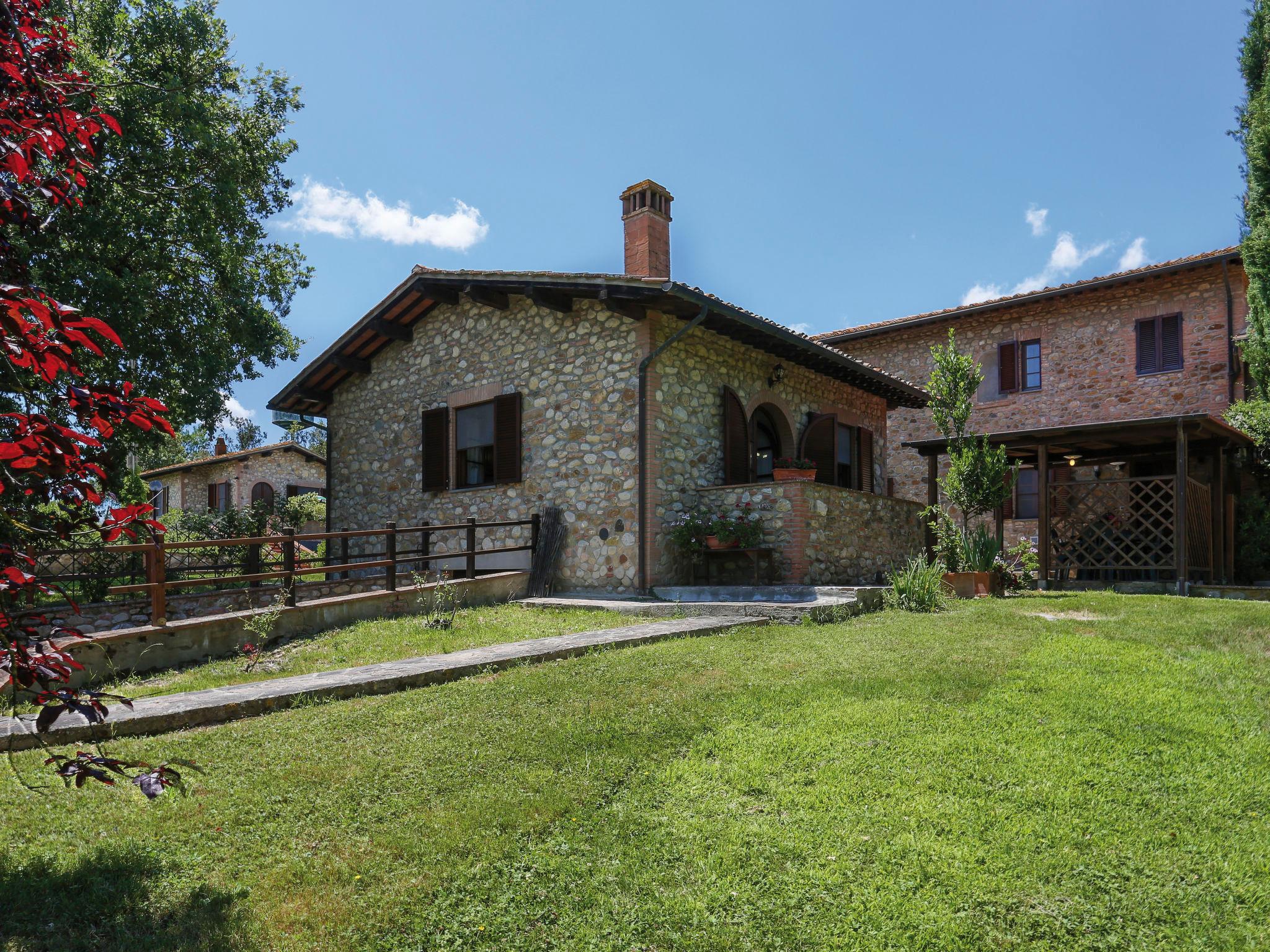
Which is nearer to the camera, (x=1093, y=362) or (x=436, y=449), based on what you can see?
(x=436, y=449)

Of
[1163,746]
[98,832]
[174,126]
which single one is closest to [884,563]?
[1163,746]

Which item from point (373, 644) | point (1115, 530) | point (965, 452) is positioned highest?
point (965, 452)

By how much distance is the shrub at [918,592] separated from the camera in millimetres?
9203

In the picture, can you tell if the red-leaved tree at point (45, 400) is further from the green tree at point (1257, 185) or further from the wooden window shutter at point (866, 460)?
the green tree at point (1257, 185)

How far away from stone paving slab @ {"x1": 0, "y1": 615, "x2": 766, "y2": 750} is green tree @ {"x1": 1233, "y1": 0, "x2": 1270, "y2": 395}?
12723mm

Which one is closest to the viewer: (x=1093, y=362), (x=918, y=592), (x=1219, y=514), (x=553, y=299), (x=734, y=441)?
(x=918, y=592)

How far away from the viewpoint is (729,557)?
1082 centimetres

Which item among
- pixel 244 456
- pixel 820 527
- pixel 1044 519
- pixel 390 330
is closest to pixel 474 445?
pixel 390 330

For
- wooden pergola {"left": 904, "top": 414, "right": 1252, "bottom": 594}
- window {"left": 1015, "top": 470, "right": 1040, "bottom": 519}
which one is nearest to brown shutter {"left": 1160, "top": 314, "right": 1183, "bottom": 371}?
wooden pergola {"left": 904, "top": 414, "right": 1252, "bottom": 594}

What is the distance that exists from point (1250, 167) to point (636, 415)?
41.3 ft

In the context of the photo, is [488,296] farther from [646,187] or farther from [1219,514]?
[1219,514]

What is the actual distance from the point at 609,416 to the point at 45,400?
27.9 ft

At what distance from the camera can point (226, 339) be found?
15.0m

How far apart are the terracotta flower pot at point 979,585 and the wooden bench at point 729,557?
2690 millimetres
